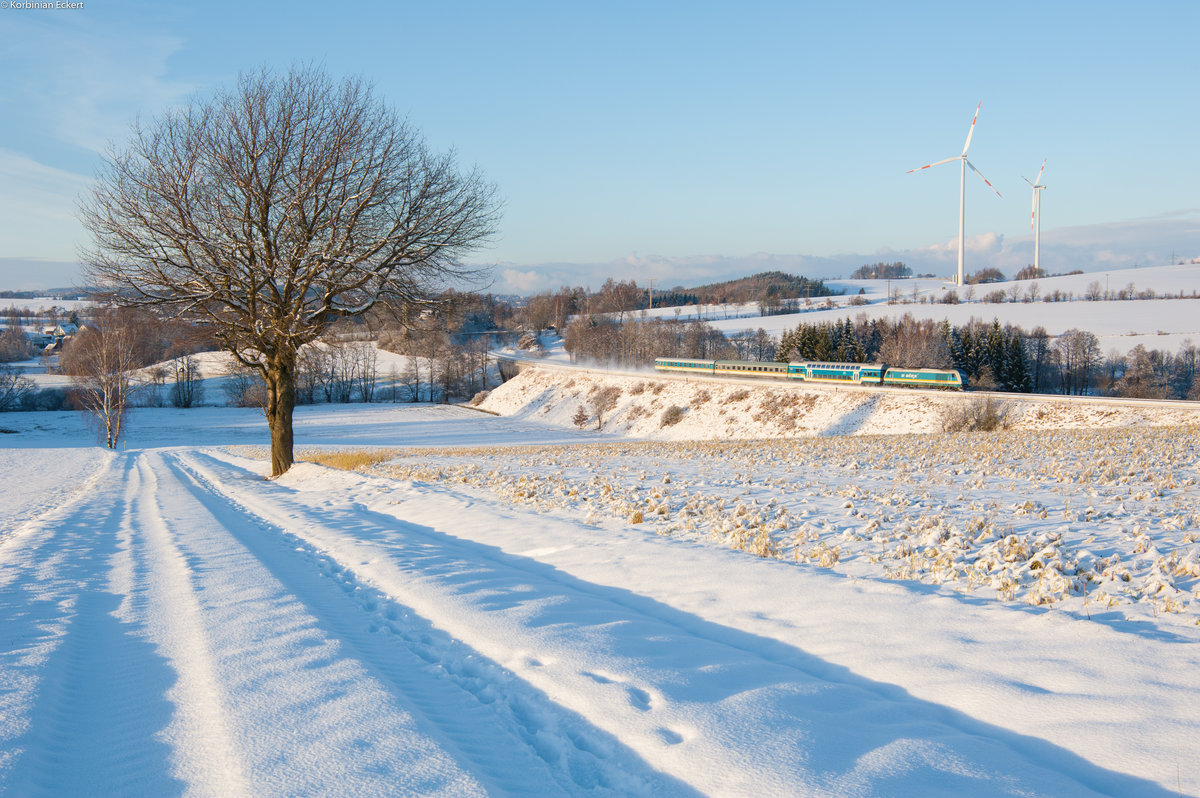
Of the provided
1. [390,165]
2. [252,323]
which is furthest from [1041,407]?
[252,323]

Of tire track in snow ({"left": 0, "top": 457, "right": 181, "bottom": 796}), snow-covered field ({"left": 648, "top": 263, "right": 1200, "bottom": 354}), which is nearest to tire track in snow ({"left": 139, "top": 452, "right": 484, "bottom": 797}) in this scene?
tire track in snow ({"left": 0, "top": 457, "right": 181, "bottom": 796})

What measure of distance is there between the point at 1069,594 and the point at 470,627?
5637 mm

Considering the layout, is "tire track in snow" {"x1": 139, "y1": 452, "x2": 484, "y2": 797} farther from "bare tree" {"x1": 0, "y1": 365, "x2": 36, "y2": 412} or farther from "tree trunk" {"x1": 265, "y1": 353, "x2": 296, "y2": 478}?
"bare tree" {"x1": 0, "y1": 365, "x2": 36, "y2": 412}

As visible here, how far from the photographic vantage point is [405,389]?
98.1m

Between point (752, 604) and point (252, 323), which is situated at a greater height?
point (252, 323)

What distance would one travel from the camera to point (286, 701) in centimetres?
415

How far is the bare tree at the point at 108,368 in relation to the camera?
4247 cm

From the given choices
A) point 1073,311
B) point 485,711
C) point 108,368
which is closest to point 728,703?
point 485,711

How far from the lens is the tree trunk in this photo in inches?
789

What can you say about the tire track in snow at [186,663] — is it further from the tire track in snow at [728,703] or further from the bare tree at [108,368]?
the bare tree at [108,368]

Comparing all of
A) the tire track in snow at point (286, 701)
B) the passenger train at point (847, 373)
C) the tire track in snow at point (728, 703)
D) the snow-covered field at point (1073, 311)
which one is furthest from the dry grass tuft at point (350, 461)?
the snow-covered field at point (1073, 311)

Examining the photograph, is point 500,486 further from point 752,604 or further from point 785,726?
point 785,726

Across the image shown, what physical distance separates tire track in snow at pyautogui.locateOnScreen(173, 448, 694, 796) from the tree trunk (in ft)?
48.0

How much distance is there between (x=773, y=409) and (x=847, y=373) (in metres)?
8.38
